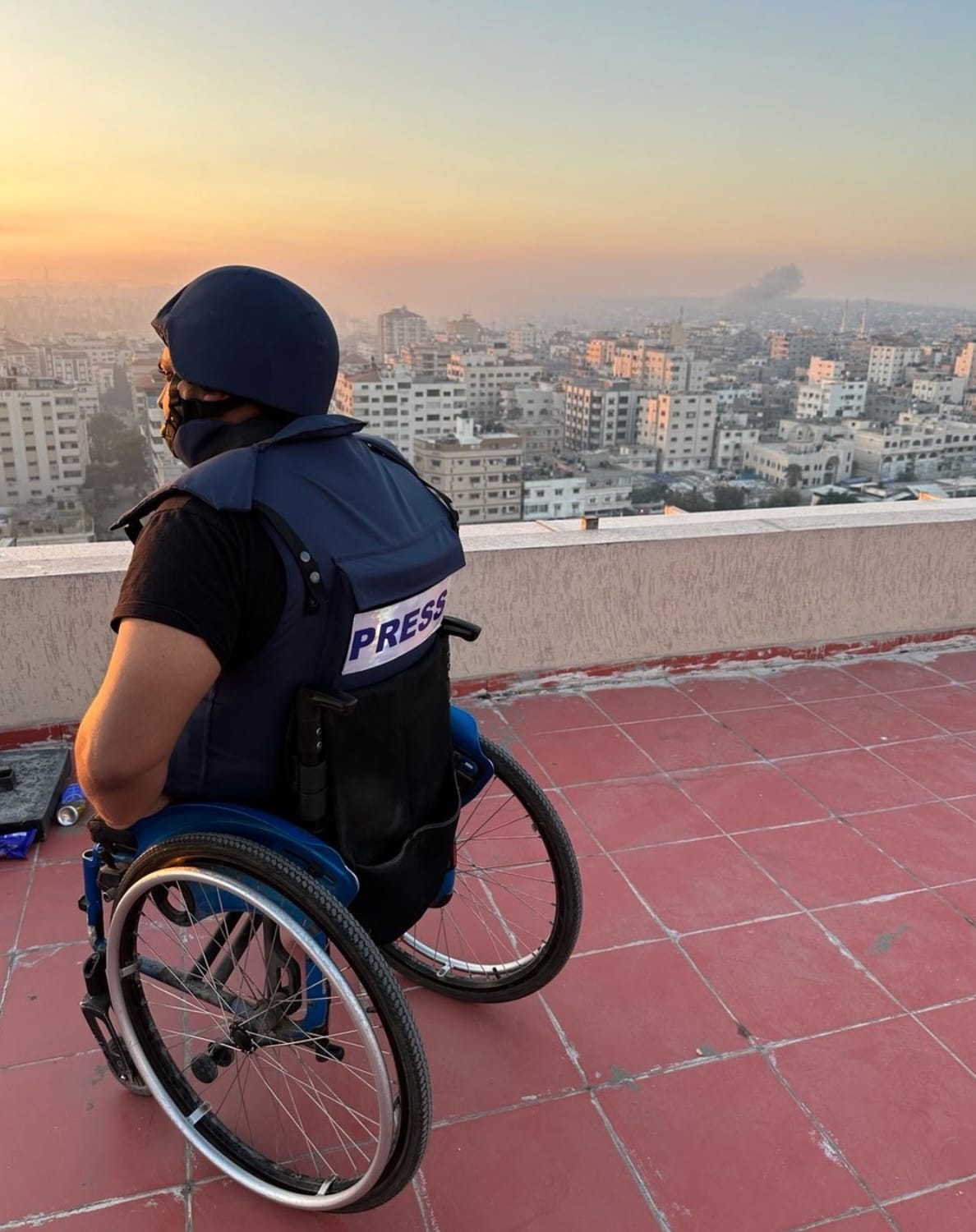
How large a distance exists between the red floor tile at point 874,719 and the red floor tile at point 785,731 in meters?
0.06

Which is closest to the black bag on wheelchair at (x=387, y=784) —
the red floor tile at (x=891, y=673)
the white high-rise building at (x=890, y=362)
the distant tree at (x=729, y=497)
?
the red floor tile at (x=891, y=673)

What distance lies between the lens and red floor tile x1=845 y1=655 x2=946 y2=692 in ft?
12.3

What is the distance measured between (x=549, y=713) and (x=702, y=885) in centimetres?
115

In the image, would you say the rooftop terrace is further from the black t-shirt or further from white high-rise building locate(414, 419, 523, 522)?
the black t-shirt

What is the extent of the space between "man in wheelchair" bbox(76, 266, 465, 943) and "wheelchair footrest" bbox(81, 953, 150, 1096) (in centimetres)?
34

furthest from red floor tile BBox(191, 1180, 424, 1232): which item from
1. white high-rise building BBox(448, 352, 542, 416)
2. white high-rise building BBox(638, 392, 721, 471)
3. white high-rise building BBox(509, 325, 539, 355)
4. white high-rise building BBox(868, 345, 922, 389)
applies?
white high-rise building BBox(509, 325, 539, 355)

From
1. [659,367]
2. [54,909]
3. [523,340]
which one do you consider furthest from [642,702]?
[523,340]

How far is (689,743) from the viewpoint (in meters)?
3.19

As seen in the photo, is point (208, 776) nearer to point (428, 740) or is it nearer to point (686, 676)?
point (428, 740)

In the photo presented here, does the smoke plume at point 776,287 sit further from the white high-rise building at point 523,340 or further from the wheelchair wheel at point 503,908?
the wheelchair wheel at point 503,908

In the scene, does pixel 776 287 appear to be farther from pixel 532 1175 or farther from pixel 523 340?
pixel 532 1175

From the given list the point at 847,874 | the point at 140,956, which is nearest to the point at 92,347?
the point at 140,956

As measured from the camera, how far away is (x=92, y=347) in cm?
430

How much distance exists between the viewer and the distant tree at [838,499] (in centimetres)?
432
